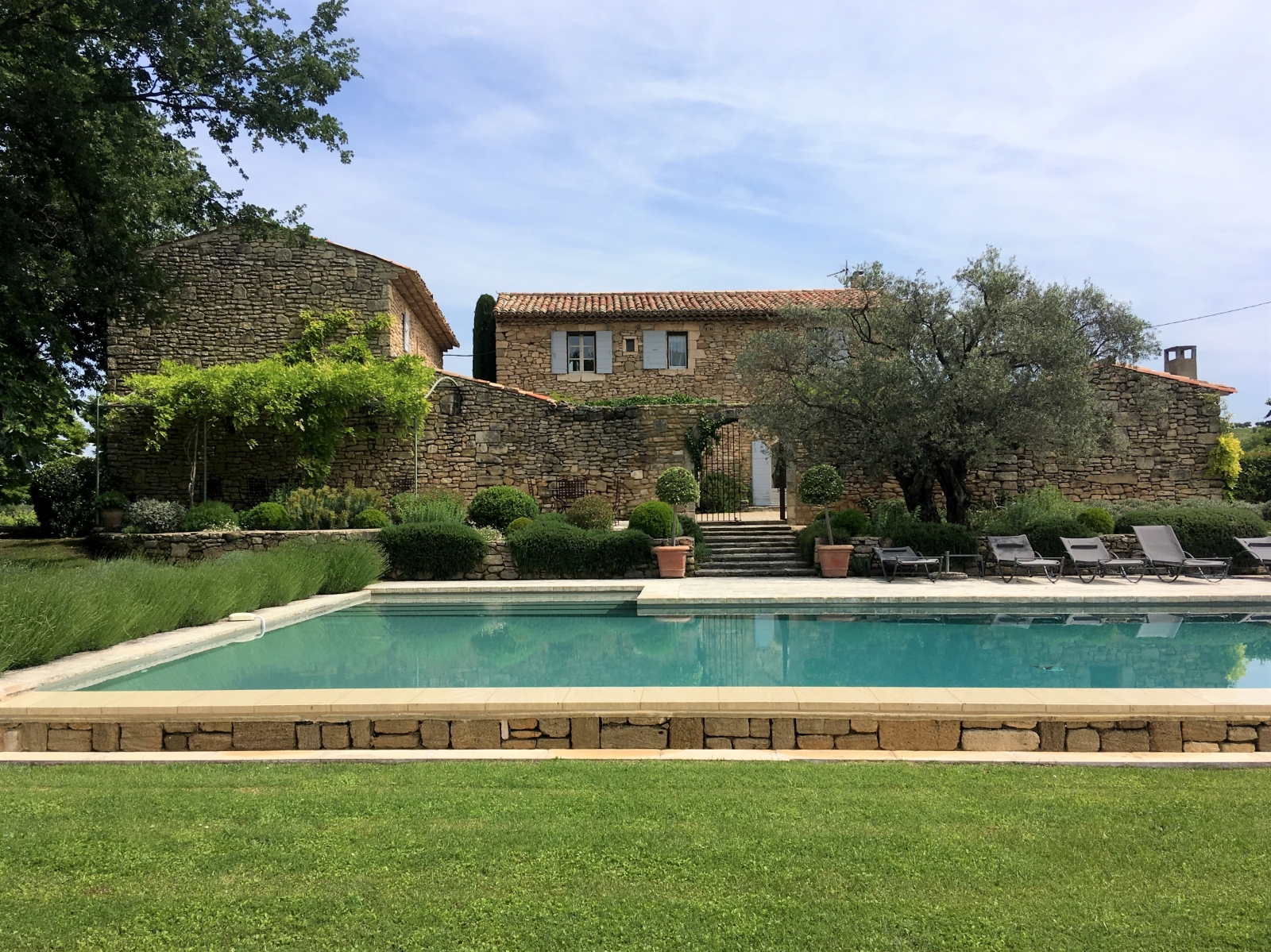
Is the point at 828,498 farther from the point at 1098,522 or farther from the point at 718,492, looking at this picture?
the point at 718,492

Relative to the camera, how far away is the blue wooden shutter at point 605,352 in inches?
854

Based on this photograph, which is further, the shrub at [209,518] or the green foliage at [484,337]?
the green foliage at [484,337]

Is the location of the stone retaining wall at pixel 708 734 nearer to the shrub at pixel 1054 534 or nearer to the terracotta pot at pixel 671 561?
the terracotta pot at pixel 671 561

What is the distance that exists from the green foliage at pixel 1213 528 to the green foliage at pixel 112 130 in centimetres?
1421

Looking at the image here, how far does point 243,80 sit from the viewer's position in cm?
994

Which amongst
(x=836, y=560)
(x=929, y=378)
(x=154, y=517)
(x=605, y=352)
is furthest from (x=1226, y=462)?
(x=154, y=517)

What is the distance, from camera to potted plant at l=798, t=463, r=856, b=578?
45.8 ft

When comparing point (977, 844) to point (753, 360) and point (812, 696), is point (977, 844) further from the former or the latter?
point (753, 360)

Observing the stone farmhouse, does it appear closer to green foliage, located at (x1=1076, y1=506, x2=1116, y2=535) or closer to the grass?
green foliage, located at (x1=1076, y1=506, x2=1116, y2=535)

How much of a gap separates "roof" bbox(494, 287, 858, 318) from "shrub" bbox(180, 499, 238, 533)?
346 inches

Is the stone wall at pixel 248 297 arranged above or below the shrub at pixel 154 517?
above

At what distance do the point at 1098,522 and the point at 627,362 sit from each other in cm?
1164

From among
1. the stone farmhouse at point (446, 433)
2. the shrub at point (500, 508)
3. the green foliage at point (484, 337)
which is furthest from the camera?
the green foliage at point (484, 337)

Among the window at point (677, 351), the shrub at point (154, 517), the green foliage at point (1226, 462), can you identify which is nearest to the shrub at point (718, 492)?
the window at point (677, 351)
